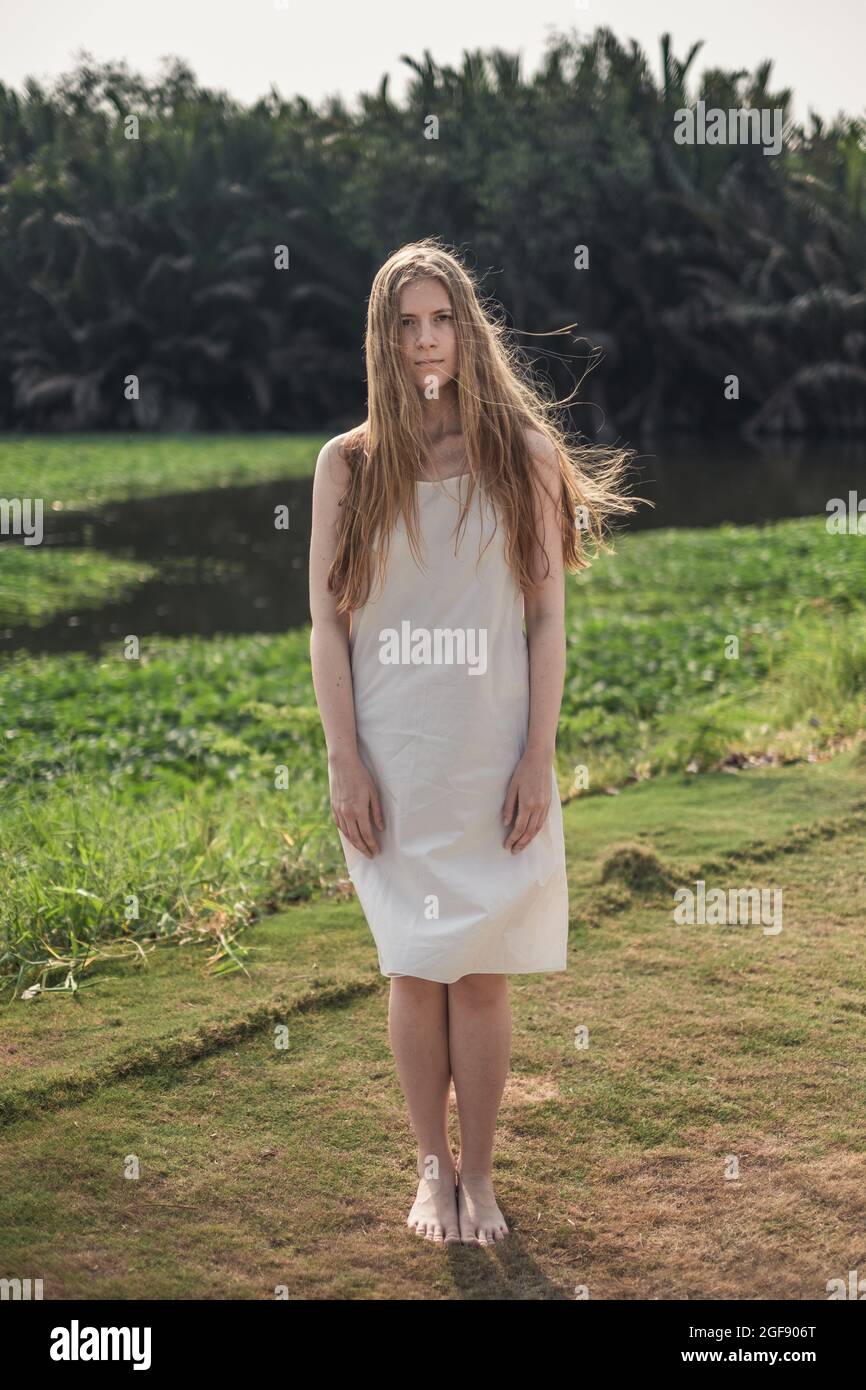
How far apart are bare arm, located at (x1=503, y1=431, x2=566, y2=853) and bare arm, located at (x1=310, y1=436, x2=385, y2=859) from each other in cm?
28

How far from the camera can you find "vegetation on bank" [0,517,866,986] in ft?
14.5

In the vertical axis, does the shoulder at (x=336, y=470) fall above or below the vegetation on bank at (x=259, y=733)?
above

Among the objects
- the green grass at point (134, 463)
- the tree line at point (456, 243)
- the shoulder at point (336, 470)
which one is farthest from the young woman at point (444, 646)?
the tree line at point (456, 243)

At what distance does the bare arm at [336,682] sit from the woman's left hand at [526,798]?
0.26 m

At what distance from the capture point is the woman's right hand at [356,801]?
8.64 ft

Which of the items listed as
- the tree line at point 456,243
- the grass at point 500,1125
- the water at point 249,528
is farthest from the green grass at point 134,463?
the grass at point 500,1125

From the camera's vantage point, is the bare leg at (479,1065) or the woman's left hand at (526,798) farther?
the bare leg at (479,1065)

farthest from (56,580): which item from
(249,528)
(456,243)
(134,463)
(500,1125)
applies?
(456,243)

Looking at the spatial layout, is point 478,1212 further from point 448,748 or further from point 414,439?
point 414,439

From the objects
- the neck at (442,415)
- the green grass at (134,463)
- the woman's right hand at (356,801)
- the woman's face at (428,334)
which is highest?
the green grass at (134,463)

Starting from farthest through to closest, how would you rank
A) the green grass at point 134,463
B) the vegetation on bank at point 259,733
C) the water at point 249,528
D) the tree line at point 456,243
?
1. the tree line at point 456,243
2. the green grass at point 134,463
3. the water at point 249,528
4. the vegetation on bank at point 259,733

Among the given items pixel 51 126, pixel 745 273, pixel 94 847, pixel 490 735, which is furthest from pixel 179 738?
pixel 51 126

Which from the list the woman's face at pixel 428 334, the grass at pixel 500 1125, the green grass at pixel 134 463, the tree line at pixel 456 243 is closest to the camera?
the woman's face at pixel 428 334

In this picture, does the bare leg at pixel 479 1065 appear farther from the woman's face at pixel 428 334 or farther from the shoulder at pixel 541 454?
the woman's face at pixel 428 334
